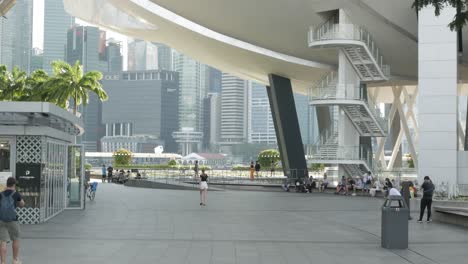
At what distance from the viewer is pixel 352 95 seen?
38625mm

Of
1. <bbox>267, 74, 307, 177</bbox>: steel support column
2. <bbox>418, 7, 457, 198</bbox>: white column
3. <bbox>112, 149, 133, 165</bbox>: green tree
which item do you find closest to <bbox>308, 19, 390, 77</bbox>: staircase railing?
<bbox>418, 7, 457, 198</bbox>: white column

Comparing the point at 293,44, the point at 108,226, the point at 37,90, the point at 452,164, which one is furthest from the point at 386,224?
the point at 37,90

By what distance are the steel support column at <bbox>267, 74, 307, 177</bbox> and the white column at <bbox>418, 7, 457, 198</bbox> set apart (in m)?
15.0

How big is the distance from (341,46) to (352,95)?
274 centimetres

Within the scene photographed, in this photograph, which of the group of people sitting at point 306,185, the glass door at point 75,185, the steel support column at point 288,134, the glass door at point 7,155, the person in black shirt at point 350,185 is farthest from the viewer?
the steel support column at point 288,134

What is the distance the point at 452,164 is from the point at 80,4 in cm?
2623

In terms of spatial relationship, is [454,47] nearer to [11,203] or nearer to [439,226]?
[439,226]

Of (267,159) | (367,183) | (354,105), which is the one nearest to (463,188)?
(367,183)

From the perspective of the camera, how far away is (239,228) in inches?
720

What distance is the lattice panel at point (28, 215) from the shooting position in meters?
18.7

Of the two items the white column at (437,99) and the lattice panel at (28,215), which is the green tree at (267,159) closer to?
A: the white column at (437,99)

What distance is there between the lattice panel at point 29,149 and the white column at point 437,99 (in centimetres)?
1915

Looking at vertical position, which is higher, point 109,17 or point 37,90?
point 109,17

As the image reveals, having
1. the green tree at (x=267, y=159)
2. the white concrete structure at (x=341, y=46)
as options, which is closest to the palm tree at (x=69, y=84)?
the white concrete structure at (x=341, y=46)
